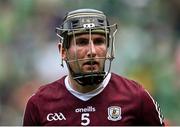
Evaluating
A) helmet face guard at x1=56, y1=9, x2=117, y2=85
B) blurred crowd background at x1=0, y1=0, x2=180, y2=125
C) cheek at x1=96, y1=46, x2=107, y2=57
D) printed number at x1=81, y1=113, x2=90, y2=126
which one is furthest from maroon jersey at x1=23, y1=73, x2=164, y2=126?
blurred crowd background at x1=0, y1=0, x2=180, y2=125

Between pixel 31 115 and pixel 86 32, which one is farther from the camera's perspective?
pixel 31 115

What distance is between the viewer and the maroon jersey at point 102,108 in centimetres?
374

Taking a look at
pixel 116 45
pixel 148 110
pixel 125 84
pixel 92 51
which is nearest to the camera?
pixel 92 51

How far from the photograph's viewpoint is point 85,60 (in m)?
3.68

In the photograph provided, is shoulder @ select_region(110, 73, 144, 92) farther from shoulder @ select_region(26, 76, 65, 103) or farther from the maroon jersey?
shoulder @ select_region(26, 76, 65, 103)

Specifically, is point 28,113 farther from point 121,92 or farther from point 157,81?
point 157,81

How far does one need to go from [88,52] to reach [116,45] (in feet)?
10.9

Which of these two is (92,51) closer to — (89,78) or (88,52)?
(88,52)

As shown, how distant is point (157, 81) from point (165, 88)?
125mm

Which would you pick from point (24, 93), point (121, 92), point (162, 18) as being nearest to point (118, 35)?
point (162, 18)

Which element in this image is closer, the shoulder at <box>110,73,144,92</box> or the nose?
the nose

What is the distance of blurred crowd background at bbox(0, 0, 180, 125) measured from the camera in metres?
6.69

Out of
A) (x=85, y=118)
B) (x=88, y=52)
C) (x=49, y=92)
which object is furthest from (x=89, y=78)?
(x=49, y=92)

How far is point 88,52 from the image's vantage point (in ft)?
12.1
